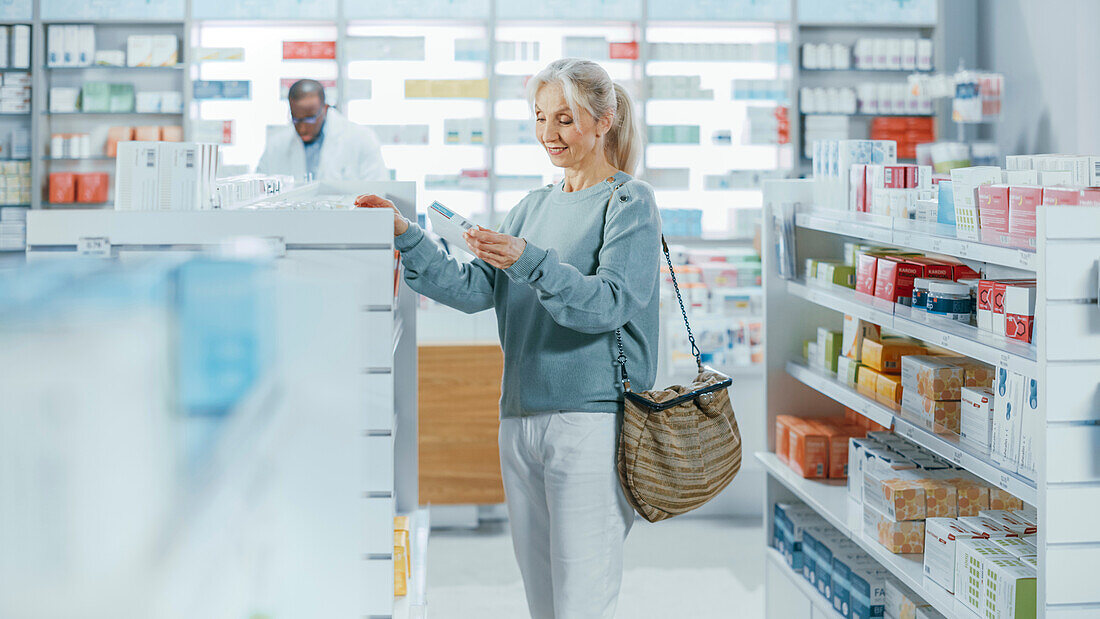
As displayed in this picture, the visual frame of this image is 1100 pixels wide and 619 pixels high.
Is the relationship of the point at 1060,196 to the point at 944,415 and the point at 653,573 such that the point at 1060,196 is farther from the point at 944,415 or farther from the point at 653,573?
the point at 653,573

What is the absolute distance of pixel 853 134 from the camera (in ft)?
24.0

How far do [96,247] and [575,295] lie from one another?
33.4 inches

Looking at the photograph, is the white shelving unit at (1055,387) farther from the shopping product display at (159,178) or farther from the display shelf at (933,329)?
the shopping product display at (159,178)

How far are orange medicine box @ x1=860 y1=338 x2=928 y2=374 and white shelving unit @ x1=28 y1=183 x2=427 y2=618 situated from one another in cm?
176

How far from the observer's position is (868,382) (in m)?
2.95

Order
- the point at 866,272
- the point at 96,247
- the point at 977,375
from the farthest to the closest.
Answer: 1. the point at 866,272
2. the point at 977,375
3. the point at 96,247

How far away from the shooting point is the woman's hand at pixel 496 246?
6.27 feet

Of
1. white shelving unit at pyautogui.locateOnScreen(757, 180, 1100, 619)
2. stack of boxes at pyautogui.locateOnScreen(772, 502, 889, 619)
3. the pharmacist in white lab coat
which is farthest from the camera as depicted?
the pharmacist in white lab coat

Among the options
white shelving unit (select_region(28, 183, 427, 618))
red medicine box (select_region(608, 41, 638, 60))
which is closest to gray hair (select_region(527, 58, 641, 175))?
white shelving unit (select_region(28, 183, 427, 618))

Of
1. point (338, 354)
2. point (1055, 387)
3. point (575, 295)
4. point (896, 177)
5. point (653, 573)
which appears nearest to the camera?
point (338, 354)

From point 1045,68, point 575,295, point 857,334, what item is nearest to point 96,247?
point 575,295

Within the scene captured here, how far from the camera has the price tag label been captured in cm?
155

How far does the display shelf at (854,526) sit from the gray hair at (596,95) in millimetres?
1170

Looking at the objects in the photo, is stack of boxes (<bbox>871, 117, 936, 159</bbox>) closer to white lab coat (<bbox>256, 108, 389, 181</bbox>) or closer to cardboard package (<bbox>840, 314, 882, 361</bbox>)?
white lab coat (<bbox>256, 108, 389, 181</bbox>)
